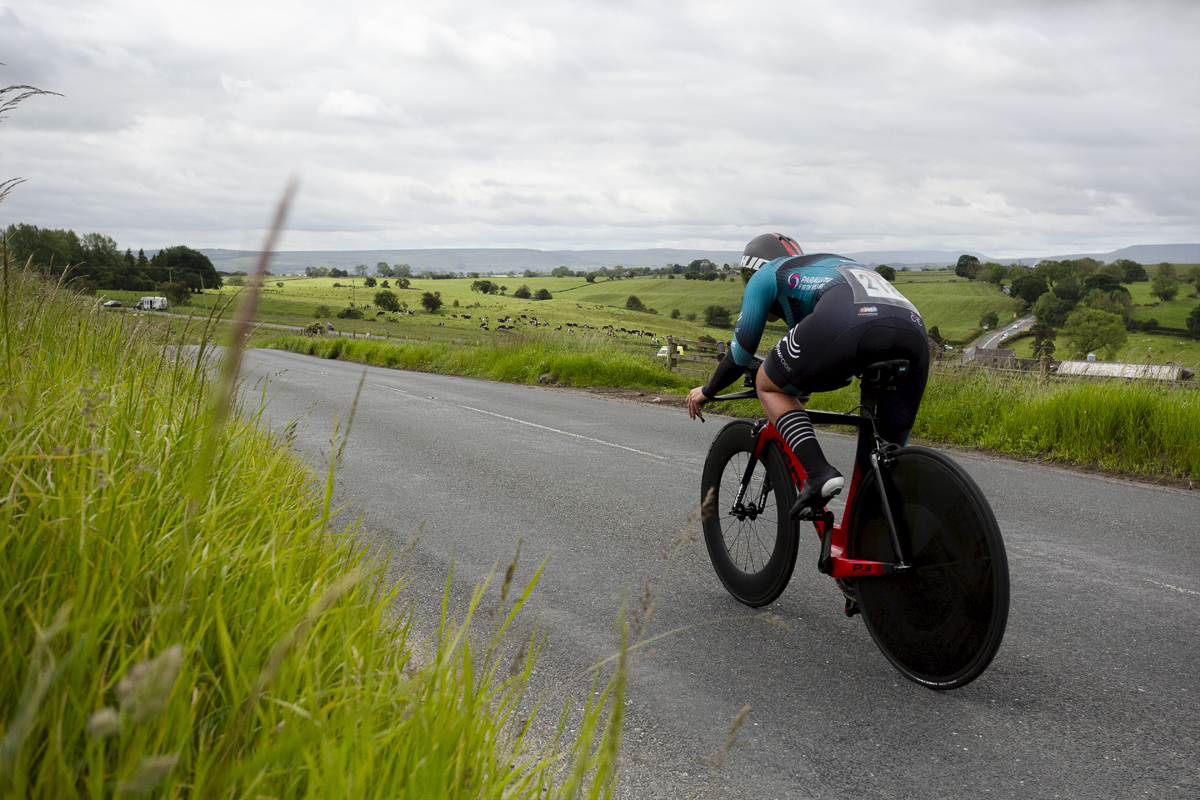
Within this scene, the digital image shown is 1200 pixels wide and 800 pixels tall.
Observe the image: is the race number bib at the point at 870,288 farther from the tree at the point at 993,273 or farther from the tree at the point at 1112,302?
the tree at the point at 993,273

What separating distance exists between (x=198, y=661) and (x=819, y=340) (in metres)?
2.88

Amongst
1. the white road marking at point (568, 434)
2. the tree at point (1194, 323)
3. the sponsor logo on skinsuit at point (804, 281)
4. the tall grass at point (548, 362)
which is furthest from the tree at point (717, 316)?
the sponsor logo on skinsuit at point (804, 281)

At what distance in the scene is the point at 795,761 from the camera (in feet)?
9.84

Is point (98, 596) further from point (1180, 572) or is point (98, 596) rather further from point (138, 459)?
point (1180, 572)

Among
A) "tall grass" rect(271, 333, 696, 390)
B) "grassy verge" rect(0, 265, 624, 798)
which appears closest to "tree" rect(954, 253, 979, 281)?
"tall grass" rect(271, 333, 696, 390)

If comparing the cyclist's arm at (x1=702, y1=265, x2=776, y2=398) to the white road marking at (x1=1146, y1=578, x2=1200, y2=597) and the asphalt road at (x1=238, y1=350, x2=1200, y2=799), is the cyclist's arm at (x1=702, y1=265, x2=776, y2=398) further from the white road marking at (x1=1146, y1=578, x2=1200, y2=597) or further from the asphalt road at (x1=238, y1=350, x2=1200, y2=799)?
the white road marking at (x1=1146, y1=578, x2=1200, y2=597)

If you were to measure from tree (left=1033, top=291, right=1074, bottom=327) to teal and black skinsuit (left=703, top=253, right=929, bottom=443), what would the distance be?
390ft

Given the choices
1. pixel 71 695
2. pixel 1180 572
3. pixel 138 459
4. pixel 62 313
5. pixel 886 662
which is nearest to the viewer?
pixel 71 695

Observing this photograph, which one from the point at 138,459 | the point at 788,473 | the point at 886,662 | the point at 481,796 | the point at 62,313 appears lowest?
the point at 886,662

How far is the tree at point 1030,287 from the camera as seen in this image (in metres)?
116

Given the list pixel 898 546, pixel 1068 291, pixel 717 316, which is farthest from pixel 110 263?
pixel 1068 291

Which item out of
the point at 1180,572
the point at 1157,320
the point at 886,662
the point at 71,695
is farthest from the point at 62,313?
the point at 1157,320

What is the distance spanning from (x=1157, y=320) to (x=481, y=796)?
127 metres

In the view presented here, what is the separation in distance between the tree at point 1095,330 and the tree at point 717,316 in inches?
1716
